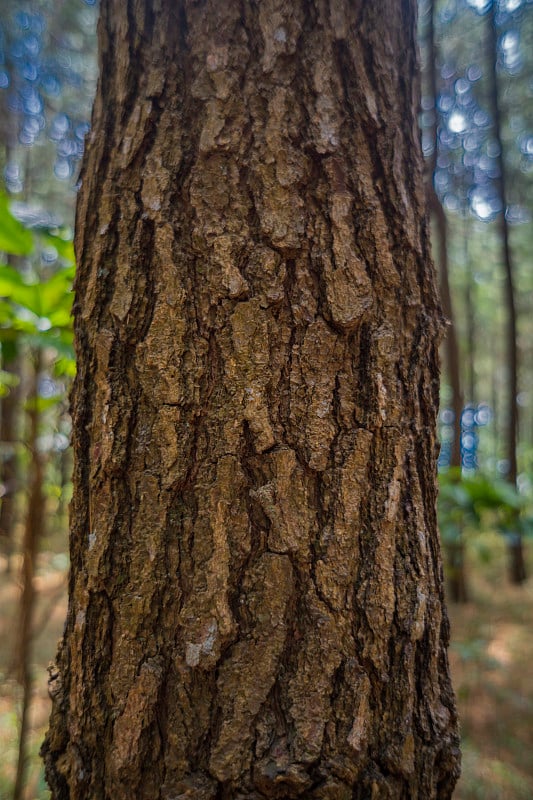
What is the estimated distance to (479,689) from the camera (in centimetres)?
445

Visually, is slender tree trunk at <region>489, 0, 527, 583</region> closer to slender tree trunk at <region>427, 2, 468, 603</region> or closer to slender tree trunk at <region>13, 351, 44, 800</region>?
slender tree trunk at <region>427, 2, 468, 603</region>

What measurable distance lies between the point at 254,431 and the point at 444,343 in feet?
19.6

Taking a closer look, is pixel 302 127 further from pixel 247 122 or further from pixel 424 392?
pixel 424 392

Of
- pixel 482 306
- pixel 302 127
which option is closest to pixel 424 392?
pixel 302 127

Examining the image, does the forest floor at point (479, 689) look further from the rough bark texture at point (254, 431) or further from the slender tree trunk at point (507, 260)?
the slender tree trunk at point (507, 260)

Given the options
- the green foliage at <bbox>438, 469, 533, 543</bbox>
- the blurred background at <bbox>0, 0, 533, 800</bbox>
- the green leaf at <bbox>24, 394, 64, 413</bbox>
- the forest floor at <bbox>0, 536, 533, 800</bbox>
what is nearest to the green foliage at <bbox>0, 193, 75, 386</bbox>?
the blurred background at <bbox>0, 0, 533, 800</bbox>

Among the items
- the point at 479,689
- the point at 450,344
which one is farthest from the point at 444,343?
the point at 479,689

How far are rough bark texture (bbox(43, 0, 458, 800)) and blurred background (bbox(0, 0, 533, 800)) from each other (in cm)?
59

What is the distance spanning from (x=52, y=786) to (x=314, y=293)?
0.94 meters

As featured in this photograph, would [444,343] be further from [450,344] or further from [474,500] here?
[474,500]

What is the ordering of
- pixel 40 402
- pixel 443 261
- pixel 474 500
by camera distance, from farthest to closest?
pixel 443 261
pixel 474 500
pixel 40 402

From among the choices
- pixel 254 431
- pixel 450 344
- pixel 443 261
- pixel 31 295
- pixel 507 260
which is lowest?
pixel 254 431

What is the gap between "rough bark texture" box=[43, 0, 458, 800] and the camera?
788 mm

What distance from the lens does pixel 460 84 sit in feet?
19.7
